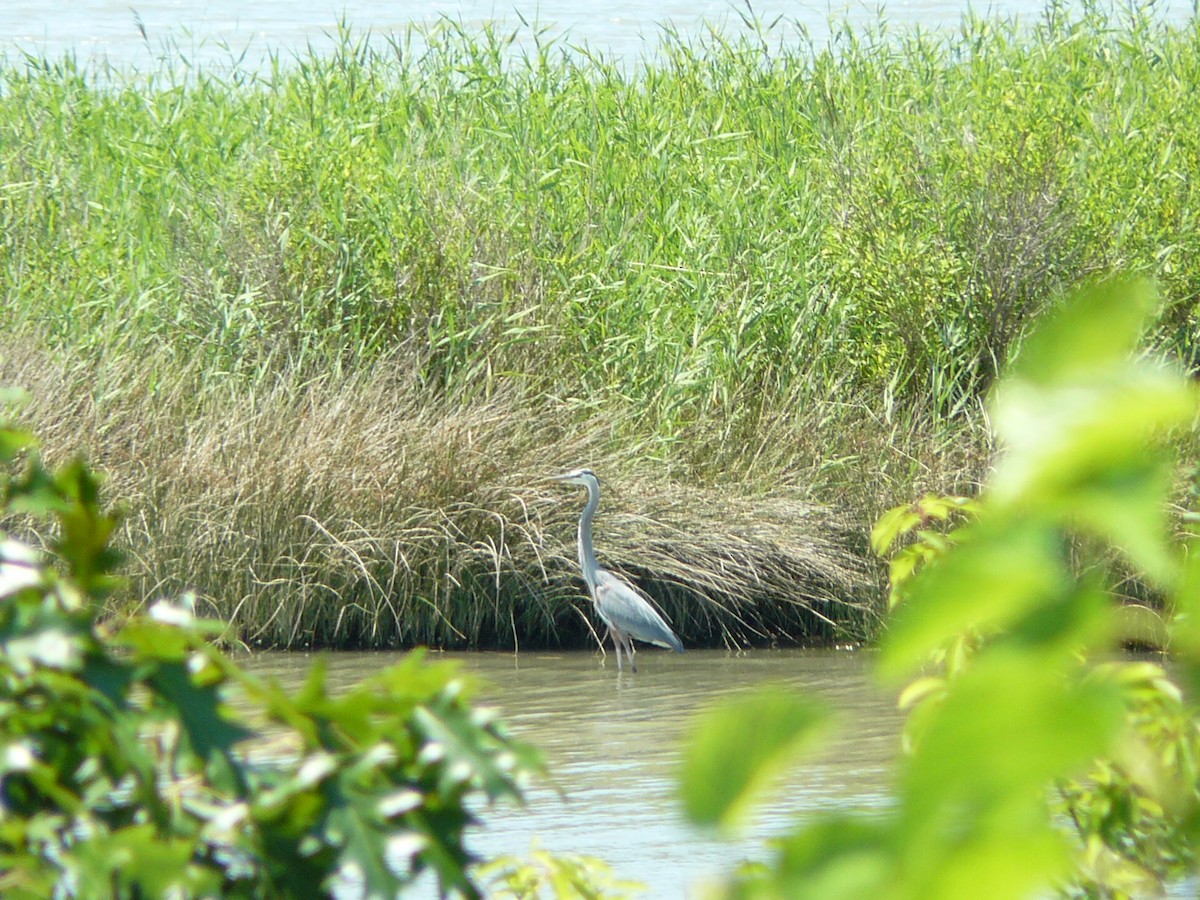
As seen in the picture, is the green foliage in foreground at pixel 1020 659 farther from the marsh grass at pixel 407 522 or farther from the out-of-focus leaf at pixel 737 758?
the marsh grass at pixel 407 522

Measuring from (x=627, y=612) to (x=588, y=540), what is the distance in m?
0.42

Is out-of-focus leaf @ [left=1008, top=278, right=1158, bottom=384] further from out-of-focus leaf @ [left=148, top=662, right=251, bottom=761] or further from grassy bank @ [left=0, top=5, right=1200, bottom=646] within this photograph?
grassy bank @ [left=0, top=5, right=1200, bottom=646]

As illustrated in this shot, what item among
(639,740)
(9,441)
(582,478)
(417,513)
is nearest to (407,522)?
(417,513)

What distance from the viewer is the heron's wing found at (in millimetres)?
8062

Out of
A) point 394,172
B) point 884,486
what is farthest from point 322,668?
point 394,172

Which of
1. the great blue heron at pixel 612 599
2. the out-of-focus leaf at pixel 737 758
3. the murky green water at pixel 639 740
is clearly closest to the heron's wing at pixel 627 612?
the great blue heron at pixel 612 599

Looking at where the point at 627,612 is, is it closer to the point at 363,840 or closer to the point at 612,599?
the point at 612,599

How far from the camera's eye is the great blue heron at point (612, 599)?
8.08 metres

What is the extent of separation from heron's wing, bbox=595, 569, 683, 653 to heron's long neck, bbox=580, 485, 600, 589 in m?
0.05

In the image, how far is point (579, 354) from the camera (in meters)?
9.41

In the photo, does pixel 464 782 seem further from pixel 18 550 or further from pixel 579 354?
pixel 579 354

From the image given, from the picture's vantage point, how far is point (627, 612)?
26.5ft

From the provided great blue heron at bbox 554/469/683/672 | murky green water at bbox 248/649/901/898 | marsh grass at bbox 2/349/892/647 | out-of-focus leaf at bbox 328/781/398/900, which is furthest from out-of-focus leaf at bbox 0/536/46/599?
marsh grass at bbox 2/349/892/647

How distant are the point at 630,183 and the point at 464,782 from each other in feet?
30.8
